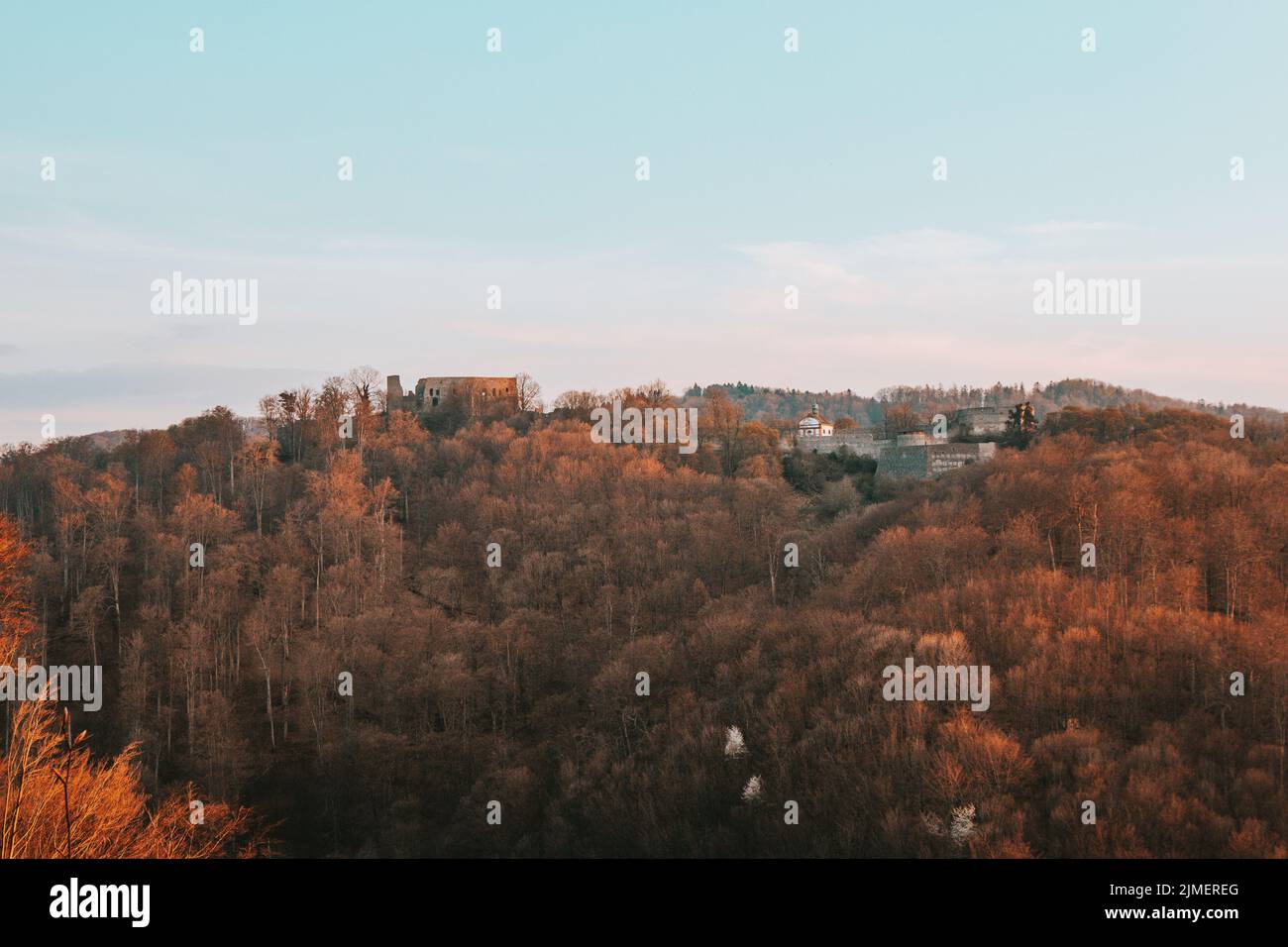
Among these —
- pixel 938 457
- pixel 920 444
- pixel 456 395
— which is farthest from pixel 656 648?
pixel 456 395

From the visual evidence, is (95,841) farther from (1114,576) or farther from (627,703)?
(1114,576)

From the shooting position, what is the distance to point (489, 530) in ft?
258

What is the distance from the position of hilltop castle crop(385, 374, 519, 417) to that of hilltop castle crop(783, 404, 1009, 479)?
31724 millimetres

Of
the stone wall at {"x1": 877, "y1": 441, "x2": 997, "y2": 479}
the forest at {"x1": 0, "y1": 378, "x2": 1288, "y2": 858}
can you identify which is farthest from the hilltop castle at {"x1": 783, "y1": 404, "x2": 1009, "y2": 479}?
the forest at {"x1": 0, "y1": 378, "x2": 1288, "y2": 858}

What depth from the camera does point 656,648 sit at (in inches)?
2224

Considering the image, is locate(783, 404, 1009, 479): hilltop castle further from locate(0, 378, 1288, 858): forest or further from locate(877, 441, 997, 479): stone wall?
locate(0, 378, 1288, 858): forest

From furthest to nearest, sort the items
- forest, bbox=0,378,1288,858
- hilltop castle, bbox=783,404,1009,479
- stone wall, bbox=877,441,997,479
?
1. hilltop castle, bbox=783,404,1009,479
2. stone wall, bbox=877,441,997,479
3. forest, bbox=0,378,1288,858

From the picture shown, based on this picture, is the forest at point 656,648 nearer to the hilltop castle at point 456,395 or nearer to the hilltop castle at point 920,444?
the hilltop castle at point 920,444

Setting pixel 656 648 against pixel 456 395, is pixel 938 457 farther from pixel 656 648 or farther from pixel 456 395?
pixel 456 395

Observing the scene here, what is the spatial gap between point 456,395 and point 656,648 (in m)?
58.0

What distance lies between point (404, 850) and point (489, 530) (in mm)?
34032

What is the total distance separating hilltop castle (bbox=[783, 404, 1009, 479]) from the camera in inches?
3164

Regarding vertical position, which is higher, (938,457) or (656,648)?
(938,457)

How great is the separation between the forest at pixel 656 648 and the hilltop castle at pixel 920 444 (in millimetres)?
2346
